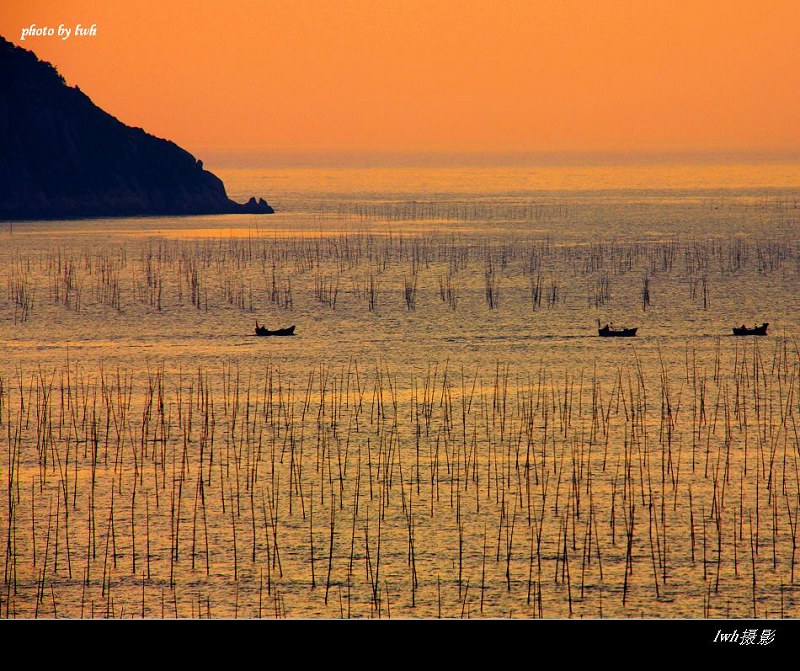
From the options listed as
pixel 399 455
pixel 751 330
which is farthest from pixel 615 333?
pixel 399 455

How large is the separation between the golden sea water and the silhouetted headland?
215ft

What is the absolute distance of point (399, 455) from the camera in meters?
17.4

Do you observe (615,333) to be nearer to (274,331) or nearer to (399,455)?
(274,331)

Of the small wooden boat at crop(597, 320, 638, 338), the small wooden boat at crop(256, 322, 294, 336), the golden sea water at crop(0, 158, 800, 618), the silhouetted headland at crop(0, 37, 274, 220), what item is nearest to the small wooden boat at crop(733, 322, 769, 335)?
the golden sea water at crop(0, 158, 800, 618)

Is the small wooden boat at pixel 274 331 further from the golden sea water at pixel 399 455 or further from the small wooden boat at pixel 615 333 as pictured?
the small wooden boat at pixel 615 333

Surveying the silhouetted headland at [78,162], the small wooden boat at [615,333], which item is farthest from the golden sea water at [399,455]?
the silhouetted headland at [78,162]

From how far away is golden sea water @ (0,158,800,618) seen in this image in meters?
12.4

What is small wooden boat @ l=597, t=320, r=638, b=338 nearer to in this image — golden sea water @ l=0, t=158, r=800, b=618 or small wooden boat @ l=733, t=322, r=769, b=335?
golden sea water @ l=0, t=158, r=800, b=618

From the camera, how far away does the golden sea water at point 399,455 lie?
12.4m

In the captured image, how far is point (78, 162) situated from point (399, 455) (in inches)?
3695

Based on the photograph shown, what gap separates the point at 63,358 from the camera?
2677 centimetres

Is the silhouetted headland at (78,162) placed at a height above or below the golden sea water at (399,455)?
above

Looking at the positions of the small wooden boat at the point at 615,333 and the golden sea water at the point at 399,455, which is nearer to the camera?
the golden sea water at the point at 399,455

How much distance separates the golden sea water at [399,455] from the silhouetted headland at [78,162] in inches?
2577
